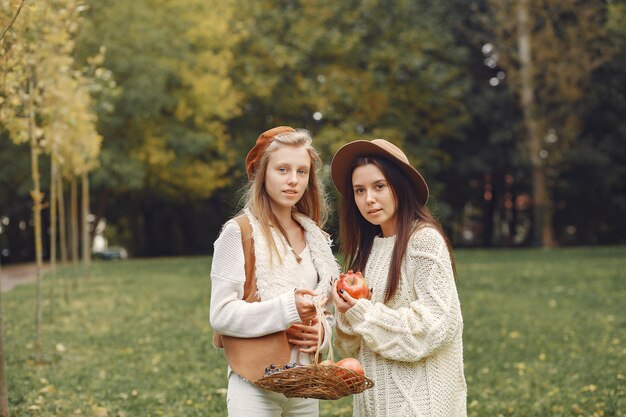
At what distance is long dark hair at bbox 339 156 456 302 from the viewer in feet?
11.0

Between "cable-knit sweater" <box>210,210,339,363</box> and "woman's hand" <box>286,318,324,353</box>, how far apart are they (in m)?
0.04

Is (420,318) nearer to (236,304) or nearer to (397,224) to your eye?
(397,224)

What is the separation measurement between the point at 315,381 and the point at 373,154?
1.15 meters

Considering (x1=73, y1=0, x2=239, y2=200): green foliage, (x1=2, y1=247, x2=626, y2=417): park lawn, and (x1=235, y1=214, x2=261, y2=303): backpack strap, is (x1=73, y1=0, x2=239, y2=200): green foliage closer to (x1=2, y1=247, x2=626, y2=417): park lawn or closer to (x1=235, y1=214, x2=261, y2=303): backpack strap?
(x1=2, y1=247, x2=626, y2=417): park lawn

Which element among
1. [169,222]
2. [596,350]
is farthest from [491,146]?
[596,350]

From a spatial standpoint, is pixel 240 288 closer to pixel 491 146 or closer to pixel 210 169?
pixel 210 169

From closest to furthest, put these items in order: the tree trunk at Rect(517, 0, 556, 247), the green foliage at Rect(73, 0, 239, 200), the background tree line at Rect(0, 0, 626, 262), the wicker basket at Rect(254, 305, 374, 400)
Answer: the wicker basket at Rect(254, 305, 374, 400)
the green foliage at Rect(73, 0, 239, 200)
the background tree line at Rect(0, 0, 626, 262)
the tree trunk at Rect(517, 0, 556, 247)

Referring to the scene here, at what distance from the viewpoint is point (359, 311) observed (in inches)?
126

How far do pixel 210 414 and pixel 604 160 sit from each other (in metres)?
29.8

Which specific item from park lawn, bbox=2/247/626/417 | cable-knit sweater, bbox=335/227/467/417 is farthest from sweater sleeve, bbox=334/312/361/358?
park lawn, bbox=2/247/626/417

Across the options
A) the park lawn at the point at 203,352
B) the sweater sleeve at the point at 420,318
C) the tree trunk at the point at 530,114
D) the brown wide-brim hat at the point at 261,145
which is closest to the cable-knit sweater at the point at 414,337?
the sweater sleeve at the point at 420,318

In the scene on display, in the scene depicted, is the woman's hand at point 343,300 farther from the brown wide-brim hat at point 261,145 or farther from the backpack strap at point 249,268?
the brown wide-brim hat at point 261,145

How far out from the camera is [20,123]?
7121mm

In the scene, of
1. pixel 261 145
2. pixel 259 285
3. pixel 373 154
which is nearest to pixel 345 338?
pixel 259 285
